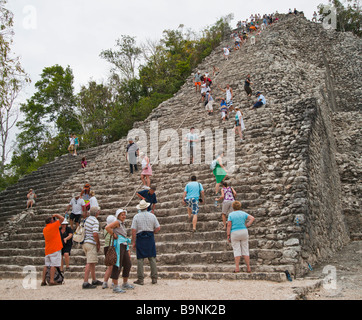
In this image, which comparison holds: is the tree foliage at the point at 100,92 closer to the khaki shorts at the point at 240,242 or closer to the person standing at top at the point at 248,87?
the person standing at top at the point at 248,87

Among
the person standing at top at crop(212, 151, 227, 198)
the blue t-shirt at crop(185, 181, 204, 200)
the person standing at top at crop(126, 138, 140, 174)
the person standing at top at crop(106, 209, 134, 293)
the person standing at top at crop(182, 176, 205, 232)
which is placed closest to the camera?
the person standing at top at crop(106, 209, 134, 293)

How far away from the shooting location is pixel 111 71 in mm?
28906

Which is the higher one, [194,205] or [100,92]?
[100,92]

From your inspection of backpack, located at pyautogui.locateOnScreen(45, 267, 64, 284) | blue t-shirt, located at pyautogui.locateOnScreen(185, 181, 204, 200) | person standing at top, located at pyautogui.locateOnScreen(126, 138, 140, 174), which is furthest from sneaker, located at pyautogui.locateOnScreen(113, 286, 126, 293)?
person standing at top, located at pyautogui.locateOnScreen(126, 138, 140, 174)

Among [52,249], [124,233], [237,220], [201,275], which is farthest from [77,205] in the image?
[237,220]

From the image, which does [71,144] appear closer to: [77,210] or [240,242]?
[77,210]

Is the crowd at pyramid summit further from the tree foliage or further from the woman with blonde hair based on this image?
the tree foliage

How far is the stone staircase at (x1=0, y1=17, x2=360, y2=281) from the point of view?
6191 mm

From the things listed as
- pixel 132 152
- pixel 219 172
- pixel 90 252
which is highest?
pixel 132 152

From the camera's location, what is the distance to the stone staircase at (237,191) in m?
6.19

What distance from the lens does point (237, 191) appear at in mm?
7805

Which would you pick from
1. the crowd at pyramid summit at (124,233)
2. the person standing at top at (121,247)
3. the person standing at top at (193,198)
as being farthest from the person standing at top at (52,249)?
the person standing at top at (193,198)
